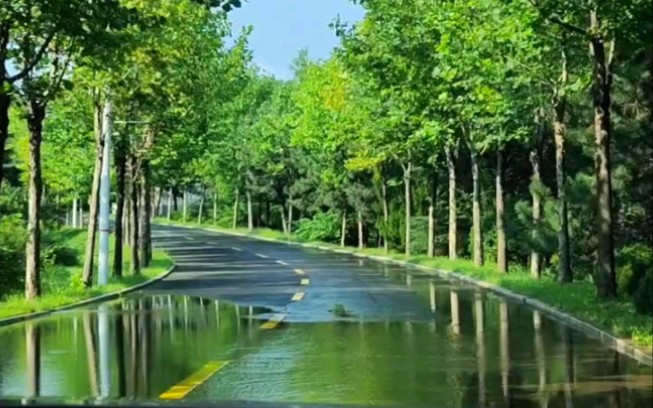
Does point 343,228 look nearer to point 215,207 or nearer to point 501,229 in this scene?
point 501,229

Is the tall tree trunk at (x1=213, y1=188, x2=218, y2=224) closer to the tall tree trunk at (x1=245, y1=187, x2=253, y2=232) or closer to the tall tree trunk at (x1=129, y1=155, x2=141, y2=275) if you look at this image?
the tall tree trunk at (x1=245, y1=187, x2=253, y2=232)

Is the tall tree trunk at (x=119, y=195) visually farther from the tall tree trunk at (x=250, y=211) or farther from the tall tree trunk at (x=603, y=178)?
Result: the tall tree trunk at (x=250, y=211)

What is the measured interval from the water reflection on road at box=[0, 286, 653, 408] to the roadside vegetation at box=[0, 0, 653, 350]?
2084mm

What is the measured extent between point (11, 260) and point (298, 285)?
827 cm

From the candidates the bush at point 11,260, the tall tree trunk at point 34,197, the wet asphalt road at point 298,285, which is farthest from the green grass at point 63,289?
the wet asphalt road at point 298,285

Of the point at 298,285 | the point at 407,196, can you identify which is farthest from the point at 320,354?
the point at 407,196

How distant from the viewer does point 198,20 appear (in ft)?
107

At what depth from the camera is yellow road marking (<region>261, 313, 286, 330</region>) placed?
18.7m

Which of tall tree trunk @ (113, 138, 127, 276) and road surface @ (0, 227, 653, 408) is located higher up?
tall tree trunk @ (113, 138, 127, 276)

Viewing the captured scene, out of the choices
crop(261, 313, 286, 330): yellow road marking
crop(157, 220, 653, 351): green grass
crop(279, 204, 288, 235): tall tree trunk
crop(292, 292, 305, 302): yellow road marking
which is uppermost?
crop(279, 204, 288, 235): tall tree trunk

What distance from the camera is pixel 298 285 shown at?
3086 cm

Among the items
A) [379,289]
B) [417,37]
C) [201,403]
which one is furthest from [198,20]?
[201,403]

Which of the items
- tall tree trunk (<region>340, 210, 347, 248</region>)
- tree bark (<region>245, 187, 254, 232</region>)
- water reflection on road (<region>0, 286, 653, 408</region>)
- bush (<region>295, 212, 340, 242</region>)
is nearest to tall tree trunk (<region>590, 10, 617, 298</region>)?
water reflection on road (<region>0, 286, 653, 408</region>)

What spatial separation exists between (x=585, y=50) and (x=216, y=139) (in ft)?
62.4
